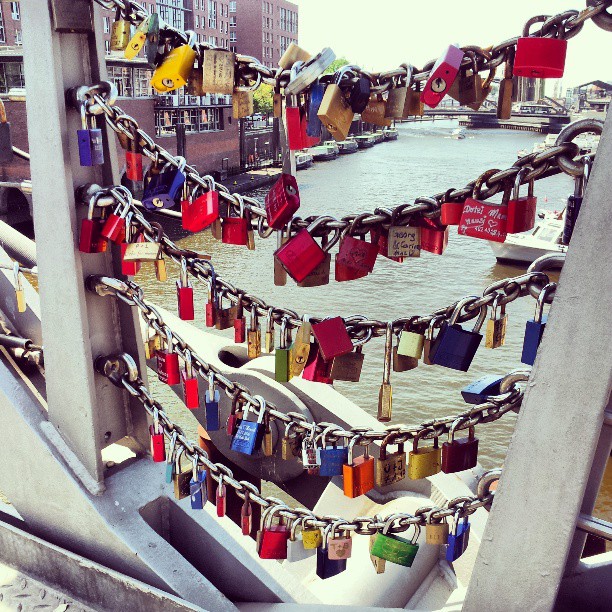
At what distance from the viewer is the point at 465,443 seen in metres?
1.79

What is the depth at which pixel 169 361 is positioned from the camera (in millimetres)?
2129

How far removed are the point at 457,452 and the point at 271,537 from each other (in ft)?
2.04

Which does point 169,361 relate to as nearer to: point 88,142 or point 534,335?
point 88,142

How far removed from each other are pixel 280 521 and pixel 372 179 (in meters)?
37.2

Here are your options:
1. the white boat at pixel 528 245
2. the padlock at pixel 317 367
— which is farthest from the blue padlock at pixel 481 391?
the white boat at pixel 528 245

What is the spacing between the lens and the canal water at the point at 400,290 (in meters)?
10.7

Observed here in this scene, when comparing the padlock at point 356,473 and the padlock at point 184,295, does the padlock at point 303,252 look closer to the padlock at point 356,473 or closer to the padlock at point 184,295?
the padlock at point 184,295

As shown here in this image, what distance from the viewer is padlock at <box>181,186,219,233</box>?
1846 millimetres

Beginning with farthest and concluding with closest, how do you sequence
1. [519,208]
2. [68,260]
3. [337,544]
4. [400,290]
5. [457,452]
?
[400,290]
[68,260]
[337,544]
[457,452]
[519,208]

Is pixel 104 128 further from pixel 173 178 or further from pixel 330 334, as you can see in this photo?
pixel 330 334

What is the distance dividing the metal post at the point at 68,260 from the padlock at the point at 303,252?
73cm

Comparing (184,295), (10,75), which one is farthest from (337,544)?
(10,75)

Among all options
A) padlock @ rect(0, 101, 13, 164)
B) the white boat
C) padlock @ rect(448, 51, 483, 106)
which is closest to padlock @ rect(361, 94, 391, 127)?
padlock @ rect(448, 51, 483, 106)

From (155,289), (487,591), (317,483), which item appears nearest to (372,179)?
(155,289)
